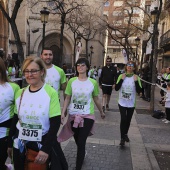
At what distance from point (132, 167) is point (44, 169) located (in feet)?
7.58

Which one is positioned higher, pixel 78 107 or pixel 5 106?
pixel 5 106

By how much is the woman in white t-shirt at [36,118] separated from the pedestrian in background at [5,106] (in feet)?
0.98

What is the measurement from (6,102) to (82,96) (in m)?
1.44

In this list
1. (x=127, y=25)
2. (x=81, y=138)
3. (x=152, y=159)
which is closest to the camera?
(x=81, y=138)

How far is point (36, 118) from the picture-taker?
244 cm

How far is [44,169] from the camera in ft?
7.99

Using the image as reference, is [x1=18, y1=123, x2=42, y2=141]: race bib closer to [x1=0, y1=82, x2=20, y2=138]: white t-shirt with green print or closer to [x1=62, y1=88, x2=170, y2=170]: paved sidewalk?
[x1=0, y1=82, x2=20, y2=138]: white t-shirt with green print

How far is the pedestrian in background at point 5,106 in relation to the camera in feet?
9.19

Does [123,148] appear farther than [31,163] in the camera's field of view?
Yes

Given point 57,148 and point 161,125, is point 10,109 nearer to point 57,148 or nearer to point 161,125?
point 57,148

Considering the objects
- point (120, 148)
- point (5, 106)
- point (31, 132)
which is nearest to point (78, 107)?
point (5, 106)

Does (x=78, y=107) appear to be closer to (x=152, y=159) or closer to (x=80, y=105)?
(x=80, y=105)

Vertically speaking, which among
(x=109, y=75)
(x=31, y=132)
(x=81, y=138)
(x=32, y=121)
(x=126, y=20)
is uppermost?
(x=126, y=20)

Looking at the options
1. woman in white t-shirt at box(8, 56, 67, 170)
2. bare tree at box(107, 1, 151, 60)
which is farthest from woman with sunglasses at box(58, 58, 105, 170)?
bare tree at box(107, 1, 151, 60)
